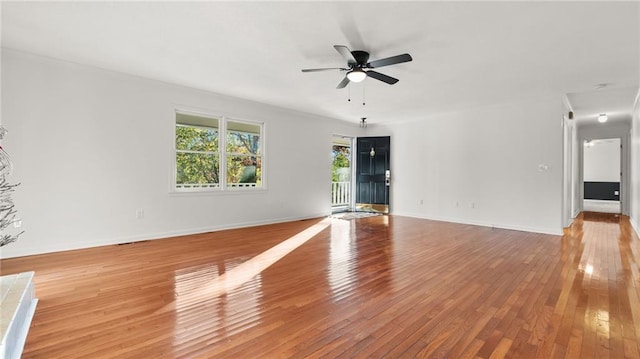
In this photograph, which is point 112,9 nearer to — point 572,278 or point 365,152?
point 572,278

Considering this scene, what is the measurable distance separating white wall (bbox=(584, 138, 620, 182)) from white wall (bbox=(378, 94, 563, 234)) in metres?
7.69

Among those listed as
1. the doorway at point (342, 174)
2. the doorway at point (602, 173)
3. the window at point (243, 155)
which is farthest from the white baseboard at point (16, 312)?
the doorway at point (602, 173)

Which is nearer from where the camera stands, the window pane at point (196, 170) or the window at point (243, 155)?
the window pane at point (196, 170)

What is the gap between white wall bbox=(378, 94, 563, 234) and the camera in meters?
5.60

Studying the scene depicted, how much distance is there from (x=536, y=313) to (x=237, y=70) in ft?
14.4

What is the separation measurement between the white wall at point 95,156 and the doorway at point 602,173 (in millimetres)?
12854

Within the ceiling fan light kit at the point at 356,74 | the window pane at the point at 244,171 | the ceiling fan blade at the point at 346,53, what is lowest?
the window pane at the point at 244,171

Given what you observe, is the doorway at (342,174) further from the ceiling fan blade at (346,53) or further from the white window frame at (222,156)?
the ceiling fan blade at (346,53)

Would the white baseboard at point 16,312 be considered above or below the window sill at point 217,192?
below

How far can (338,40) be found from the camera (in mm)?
3236

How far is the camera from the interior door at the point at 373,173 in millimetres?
8328

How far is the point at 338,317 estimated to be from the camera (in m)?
2.28

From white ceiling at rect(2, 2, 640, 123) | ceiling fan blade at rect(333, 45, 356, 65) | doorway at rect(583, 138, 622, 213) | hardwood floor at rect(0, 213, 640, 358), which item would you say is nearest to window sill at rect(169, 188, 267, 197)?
hardwood floor at rect(0, 213, 640, 358)

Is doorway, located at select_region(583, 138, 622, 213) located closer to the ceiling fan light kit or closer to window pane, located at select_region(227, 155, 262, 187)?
the ceiling fan light kit
